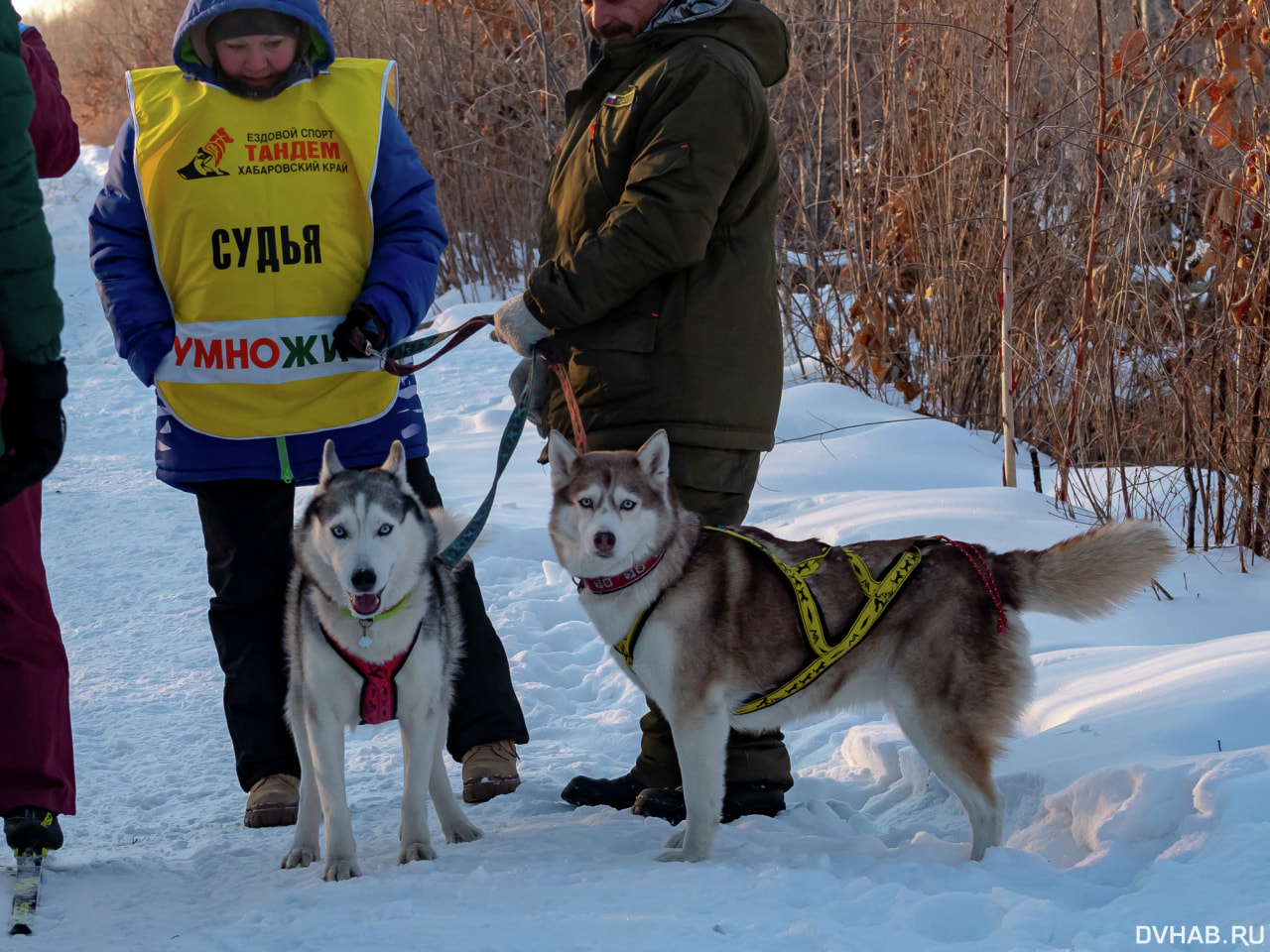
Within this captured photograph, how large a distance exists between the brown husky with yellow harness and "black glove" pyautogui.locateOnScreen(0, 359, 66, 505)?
3.89 feet

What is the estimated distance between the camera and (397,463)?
3.02m

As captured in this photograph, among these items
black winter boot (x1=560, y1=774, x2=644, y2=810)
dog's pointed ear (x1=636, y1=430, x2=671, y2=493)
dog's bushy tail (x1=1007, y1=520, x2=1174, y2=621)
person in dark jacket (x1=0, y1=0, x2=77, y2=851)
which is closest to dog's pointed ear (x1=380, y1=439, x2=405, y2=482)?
dog's pointed ear (x1=636, y1=430, x2=671, y2=493)

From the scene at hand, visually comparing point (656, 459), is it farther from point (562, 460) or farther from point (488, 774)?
point (488, 774)

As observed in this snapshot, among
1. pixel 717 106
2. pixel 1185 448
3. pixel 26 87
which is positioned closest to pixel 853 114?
pixel 1185 448

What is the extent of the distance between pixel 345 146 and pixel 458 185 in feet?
28.8

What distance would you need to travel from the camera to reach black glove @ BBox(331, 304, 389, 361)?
3.10m

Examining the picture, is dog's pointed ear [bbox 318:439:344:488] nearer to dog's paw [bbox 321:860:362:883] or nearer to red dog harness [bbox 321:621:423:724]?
red dog harness [bbox 321:621:423:724]

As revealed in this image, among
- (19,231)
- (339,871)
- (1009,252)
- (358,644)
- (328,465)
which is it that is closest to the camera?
(19,231)

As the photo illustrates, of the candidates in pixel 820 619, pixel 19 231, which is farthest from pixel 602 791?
pixel 19 231

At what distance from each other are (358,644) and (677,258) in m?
1.27

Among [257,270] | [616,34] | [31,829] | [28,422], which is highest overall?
[616,34]

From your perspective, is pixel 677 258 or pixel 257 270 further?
pixel 257 270

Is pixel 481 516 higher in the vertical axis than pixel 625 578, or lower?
higher

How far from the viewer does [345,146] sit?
3.16 m
